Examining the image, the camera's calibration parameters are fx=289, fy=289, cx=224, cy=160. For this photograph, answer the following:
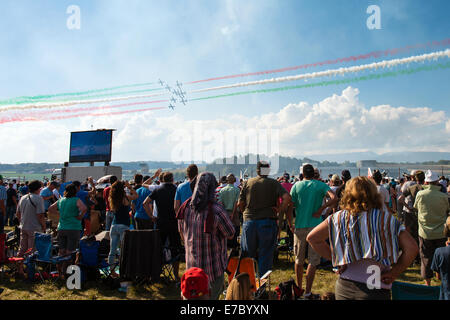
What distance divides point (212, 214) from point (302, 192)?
218 cm

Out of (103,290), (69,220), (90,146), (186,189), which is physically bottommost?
(103,290)

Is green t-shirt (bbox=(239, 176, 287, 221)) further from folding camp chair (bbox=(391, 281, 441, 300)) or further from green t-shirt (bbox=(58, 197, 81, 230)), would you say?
green t-shirt (bbox=(58, 197, 81, 230))

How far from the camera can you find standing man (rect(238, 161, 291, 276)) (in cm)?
Answer: 455

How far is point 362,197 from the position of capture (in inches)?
91.7

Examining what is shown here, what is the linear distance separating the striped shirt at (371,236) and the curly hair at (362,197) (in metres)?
0.05

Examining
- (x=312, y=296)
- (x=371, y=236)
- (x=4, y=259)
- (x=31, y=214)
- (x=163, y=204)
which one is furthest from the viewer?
(x=31, y=214)

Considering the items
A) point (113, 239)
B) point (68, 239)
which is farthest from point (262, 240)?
point (68, 239)

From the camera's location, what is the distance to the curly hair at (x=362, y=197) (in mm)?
2318

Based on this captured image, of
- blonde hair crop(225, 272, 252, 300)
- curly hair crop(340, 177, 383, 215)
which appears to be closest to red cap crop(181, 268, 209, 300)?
blonde hair crop(225, 272, 252, 300)

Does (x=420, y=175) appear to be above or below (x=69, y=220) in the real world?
above

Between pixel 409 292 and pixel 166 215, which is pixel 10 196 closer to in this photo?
pixel 166 215

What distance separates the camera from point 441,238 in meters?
4.99

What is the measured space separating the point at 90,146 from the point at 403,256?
2872cm
